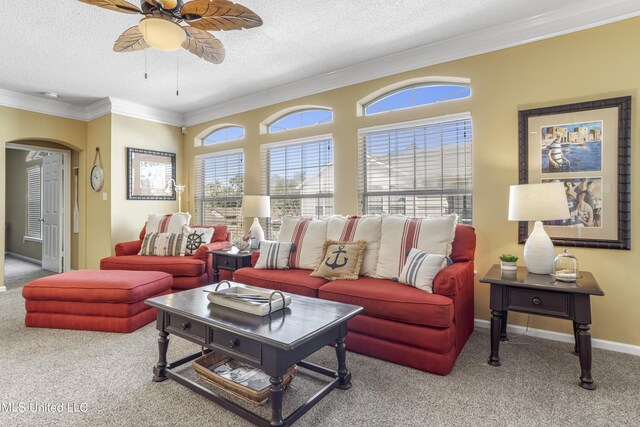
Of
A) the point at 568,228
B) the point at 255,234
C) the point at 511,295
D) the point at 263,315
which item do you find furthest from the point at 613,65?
the point at 255,234

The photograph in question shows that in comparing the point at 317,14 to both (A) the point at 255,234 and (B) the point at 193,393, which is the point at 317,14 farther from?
(B) the point at 193,393

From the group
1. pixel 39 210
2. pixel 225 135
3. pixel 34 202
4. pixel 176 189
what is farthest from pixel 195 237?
pixel 34 202

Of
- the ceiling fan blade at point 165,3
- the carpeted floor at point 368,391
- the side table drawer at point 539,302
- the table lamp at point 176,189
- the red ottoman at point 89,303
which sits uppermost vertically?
the ceiling fan blade at point 165,3

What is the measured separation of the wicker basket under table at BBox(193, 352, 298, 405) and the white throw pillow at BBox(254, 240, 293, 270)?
1196 mm

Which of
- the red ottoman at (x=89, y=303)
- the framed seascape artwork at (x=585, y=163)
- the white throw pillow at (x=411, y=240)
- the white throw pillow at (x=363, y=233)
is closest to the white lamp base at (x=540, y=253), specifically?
the framed seascape artwork at (x=585, y=163)

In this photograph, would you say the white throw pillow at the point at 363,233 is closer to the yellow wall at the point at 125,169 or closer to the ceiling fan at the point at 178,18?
the ceiling fan at the point at 178,18

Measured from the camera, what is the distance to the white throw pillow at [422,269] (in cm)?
245

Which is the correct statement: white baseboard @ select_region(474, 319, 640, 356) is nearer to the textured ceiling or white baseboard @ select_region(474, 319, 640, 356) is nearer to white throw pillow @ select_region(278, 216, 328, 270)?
white throw pillow @ select_region(278, 216, 328, 270)

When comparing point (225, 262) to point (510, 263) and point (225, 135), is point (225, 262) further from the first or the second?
point (510, 263)

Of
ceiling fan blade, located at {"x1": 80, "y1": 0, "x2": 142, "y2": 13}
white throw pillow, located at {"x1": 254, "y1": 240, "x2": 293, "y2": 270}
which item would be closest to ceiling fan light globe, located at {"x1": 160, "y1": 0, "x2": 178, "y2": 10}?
ceiling fan blade, located at {"x1": 80, "y1": 0, "x2": 142, "y2": 13}

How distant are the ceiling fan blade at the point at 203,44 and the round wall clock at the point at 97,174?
11.4 feet

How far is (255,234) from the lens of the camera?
4.11 metres

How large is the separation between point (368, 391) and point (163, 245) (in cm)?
329

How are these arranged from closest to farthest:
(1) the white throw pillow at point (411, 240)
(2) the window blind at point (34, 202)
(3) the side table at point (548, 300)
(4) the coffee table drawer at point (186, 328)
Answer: (4) the coffee table drawer at point (186, 328)
(3) the side table at point (548, 300)
(1) the white throw pillow at point (411, 240)
(2) the window blind at point (34, 202)
